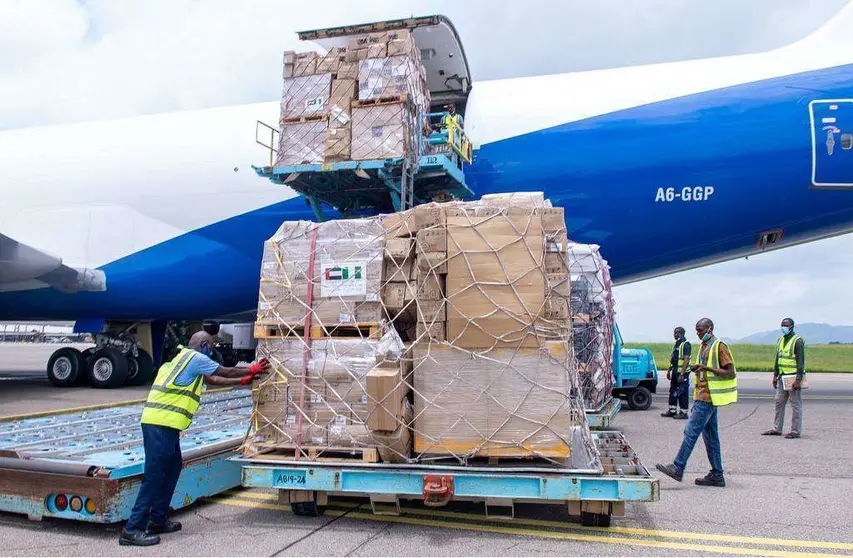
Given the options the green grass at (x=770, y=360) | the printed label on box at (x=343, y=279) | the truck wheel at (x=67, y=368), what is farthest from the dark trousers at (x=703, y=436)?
the truck wheel at (x=67, y=368)

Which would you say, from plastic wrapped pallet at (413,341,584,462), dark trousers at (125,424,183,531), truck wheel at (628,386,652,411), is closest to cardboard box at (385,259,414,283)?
plastic wrapped pallet at (413,341,584,462)

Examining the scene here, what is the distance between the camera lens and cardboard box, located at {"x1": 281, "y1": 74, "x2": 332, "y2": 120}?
11.4 metres

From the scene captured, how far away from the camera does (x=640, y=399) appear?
1352 cm

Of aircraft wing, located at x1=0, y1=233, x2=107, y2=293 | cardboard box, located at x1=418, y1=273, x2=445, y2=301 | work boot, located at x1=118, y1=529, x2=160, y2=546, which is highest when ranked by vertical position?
aircraft wing, located at x1=0, y1=233, x2=107, y2=293

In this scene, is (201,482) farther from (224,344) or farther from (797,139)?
(224,344)

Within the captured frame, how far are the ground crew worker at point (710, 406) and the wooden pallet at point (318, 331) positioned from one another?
355 centimetres

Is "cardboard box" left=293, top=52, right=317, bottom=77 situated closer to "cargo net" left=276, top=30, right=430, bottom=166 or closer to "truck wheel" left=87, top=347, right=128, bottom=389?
"cargo net" left=276, top=30, right=430, bottom=166

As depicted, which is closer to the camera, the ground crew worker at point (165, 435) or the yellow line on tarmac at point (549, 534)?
the yellow line on tarmac at point (549, 534)

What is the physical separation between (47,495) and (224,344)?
17.3m

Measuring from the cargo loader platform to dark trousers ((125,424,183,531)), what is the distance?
6302 millimetres

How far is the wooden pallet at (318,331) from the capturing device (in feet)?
18.4

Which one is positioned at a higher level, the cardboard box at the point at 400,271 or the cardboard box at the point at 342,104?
the cardboard box at the point at 342,104

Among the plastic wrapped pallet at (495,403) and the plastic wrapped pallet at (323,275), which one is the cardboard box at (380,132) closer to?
the plastic wrapped pallet at (323,275)

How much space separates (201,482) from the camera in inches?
233
